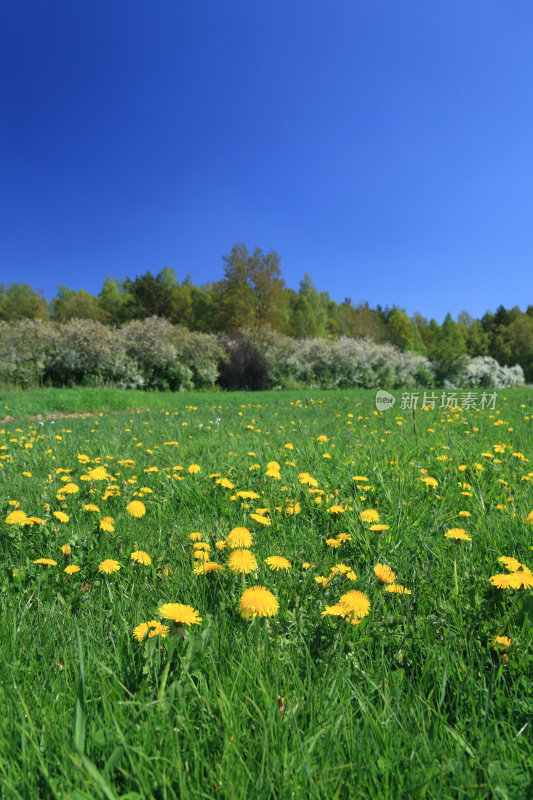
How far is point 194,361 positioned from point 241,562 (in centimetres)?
1821

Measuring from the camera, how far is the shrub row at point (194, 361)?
1658 centimetres

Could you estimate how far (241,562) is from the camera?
1.24 meters

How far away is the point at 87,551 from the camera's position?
5.57ft

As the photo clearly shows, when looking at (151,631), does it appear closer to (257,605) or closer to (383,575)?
(257,605)

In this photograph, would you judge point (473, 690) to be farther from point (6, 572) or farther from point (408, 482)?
point (6, 572)

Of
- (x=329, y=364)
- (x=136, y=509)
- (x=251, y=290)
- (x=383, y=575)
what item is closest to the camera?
(x=383, y=575)

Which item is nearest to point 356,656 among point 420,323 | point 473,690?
point 473,690

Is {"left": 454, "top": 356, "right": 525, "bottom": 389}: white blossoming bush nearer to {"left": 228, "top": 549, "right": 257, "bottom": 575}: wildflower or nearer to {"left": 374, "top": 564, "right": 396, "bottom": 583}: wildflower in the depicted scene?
{"left": 374, "top": 564, "right": 396, "bottom": 583}: wildflower

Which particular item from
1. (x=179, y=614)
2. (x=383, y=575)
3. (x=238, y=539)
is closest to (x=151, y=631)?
(x=179, y=614)

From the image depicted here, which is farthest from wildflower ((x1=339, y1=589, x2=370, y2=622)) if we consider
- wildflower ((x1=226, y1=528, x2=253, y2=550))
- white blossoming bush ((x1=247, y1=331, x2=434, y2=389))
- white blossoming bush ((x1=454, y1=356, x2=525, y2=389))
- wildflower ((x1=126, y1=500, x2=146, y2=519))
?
white blossoming bush ((x1=454, y1=356, x2=525, y2=389))

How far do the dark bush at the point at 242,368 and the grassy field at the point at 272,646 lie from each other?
17.9 meters

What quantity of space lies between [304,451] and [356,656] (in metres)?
2.10

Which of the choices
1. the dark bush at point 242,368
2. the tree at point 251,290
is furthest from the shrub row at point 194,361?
the tree at point 251,290

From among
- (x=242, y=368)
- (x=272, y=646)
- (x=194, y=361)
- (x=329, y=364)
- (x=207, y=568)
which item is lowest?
(x=272, y=646)
